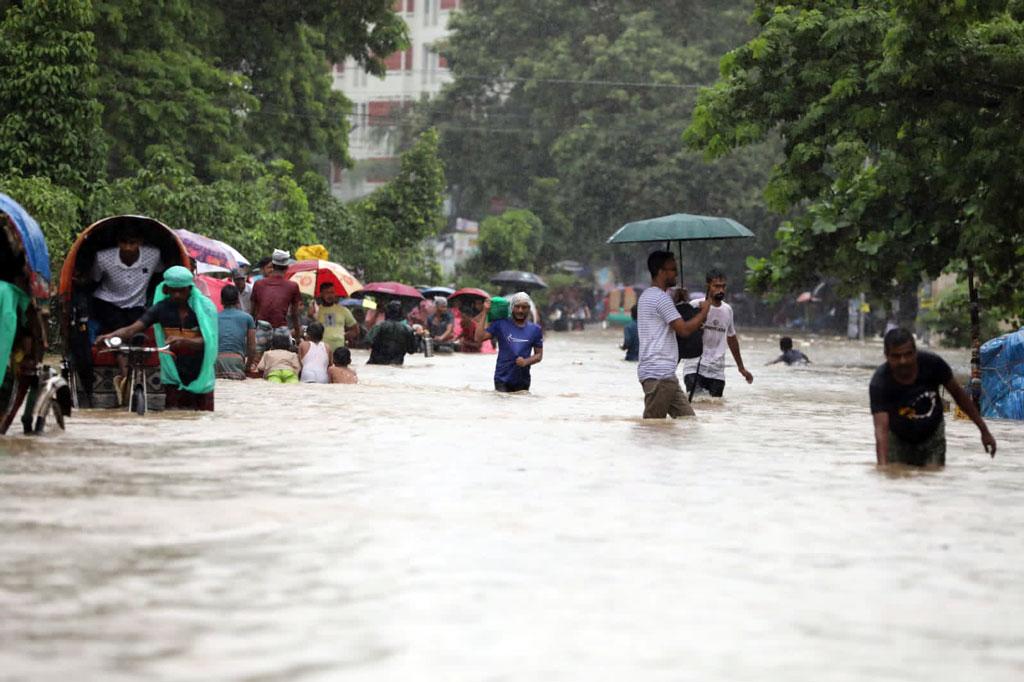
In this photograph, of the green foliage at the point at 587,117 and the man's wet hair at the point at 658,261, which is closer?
the man's wet hair at the point at 658,261

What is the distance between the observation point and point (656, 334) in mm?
15367

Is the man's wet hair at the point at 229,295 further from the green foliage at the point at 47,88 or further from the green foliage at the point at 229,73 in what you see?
the green foliage at the point at 229,73

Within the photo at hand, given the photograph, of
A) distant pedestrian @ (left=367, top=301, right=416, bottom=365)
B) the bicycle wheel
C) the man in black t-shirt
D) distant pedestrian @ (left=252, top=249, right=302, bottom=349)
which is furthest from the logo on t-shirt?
distant pedestrian @ (left=367, top=301, right=416, bottom=365)

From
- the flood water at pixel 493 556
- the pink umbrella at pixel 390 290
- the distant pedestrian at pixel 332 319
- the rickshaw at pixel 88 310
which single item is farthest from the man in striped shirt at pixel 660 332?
the pink umbrella at pixel 390 290

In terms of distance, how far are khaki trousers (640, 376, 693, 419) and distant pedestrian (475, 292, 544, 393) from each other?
153 inches

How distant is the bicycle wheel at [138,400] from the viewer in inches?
619

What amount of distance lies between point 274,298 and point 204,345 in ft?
21.0

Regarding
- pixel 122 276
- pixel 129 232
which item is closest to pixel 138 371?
pixel 122 276

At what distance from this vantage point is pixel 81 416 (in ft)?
50.5

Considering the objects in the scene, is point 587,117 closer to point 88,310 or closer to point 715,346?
point 715,346

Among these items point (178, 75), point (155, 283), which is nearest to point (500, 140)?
point (178, 75)

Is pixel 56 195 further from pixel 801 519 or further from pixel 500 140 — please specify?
pixel 500 140

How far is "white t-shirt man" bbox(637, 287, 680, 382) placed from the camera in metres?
15.3

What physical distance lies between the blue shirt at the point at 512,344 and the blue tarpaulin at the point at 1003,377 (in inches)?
193
